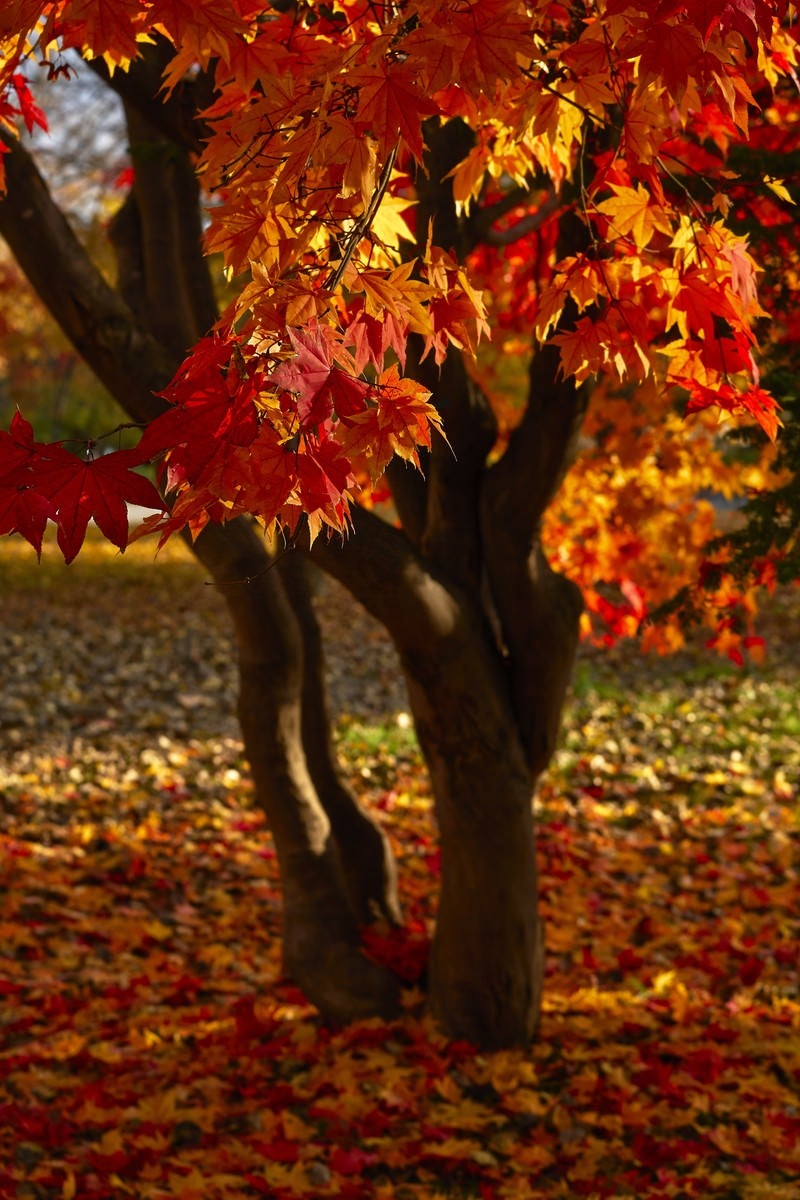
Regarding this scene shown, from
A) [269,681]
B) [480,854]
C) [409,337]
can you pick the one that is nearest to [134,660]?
[269,681]

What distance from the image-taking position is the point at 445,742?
13.4ft

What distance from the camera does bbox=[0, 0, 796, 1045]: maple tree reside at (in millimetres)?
1825

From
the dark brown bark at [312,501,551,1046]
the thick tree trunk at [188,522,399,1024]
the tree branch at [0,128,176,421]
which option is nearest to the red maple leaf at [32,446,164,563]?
the tree branch at [0,128,176,421]

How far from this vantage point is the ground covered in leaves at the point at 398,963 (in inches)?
140

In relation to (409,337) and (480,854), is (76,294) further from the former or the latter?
(480,854)

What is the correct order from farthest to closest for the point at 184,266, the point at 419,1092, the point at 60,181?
the point at 60,181, the point at 184,266, the point at 419,1092

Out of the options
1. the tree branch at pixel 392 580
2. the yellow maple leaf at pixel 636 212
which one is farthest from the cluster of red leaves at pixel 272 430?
the tree branch at pixel 392 580

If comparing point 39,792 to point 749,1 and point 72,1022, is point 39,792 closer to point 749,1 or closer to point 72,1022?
point 72,1022

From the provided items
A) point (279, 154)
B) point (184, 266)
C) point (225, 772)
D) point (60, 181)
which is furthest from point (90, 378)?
point (279, 154)

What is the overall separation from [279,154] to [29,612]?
11080 mm

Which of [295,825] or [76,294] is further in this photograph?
[295,825]

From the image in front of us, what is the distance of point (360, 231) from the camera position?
1904 mm

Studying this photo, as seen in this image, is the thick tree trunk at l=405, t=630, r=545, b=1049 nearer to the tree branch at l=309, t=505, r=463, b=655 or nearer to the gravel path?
the tree branch at l=309, t=505, r=463, b=655

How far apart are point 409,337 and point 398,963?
92.6 inches
